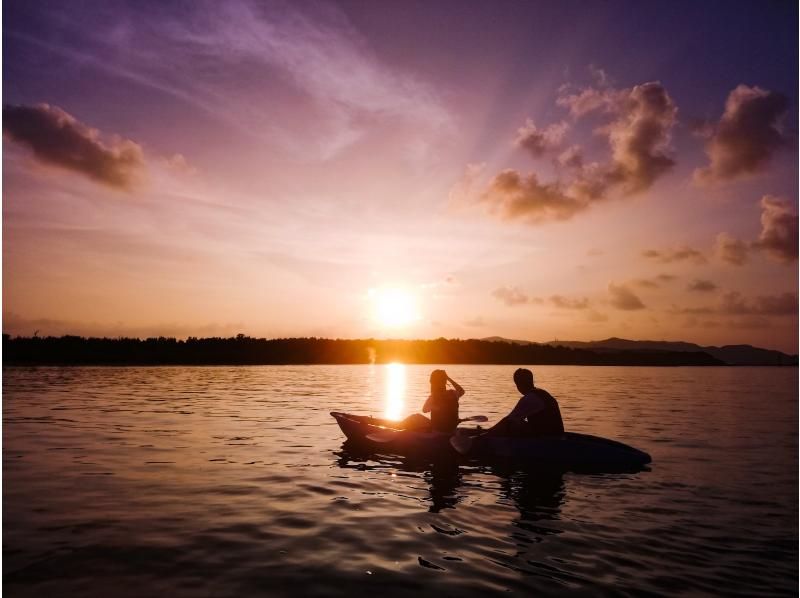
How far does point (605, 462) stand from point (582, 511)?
13.4 feet

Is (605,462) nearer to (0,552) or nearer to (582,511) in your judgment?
(582,511)

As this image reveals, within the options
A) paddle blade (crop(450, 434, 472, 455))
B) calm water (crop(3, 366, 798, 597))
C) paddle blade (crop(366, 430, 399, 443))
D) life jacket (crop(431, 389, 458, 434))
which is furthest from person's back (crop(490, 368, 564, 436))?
paddle blade (crop(366, 430, 399, 443))

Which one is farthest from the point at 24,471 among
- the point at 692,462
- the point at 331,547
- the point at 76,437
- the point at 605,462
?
the point at 692,462

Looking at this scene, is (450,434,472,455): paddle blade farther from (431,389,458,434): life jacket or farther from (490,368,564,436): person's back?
(431,389,458,434): life jacket

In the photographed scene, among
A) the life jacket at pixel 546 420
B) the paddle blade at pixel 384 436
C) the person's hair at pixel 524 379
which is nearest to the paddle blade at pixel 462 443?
the life jacket at pixel 546 420

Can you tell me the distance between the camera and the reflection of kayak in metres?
14.4

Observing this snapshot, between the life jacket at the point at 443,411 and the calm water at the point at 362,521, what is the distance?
132 cm

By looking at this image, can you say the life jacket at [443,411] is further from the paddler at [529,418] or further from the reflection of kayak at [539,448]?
the paddler at [529,418]

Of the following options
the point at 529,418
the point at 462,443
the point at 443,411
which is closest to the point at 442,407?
the point at 443,411

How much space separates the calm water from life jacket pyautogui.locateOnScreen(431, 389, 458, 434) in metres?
1.32

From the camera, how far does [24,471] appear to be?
44.4 feet

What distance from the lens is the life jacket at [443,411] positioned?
16375 millimetres

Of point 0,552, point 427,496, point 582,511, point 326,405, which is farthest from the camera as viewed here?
point 326,405

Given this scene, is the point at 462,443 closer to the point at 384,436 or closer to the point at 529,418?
the point at 529,418
